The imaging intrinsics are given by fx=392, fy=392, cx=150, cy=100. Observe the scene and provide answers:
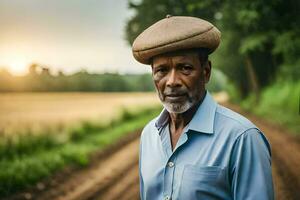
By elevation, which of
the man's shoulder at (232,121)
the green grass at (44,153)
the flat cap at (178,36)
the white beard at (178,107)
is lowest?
the green grass at (44,153)

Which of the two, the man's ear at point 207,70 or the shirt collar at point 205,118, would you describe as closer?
the shirt collar at point 205,118

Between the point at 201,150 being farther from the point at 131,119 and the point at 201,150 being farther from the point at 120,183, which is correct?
the point at 131,119

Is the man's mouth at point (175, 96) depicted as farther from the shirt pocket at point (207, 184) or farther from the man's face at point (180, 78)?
the shirt pocket at point (207, 184)

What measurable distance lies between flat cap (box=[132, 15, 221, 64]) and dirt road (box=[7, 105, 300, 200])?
5069mm

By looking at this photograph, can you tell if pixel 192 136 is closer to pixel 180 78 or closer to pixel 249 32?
pixel 180 78

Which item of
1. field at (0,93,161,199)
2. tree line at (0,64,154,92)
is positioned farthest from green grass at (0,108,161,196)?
tree line at (0,64,154,92)

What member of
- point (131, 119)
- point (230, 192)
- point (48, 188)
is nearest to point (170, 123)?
point (230, 192)

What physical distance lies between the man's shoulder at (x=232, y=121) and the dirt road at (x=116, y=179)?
16.2 ft

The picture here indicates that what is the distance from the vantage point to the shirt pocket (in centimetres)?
204

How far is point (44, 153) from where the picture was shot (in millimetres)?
10336

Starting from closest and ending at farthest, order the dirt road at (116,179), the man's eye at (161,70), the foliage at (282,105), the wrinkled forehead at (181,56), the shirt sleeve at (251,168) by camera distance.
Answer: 1. the shirt sleeve at (251,168)
2. the wrinkled forehead at (181,56)
3. the man's eye at (161,70)
4. the dirt road at (116,179)
5. the foliage at (282,105)

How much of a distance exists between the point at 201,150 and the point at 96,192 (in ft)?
19.4

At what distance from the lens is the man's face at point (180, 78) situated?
7.69 ft

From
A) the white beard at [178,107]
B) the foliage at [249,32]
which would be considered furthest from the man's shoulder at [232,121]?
the foliage at [249,32]
